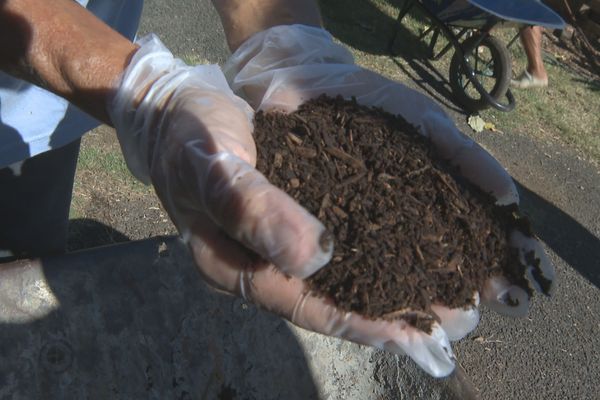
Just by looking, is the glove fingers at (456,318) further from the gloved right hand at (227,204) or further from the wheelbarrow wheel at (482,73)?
the wheelbarrow wheel at (482,73)

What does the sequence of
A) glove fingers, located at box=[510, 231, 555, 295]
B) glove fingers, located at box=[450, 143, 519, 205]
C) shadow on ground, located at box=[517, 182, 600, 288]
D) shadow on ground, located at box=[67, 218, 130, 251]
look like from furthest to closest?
shadow on ground, located at box=[517, 182, 600, 288] → shadow on ground, located at box=[67, 218, 130, 251] → glove fingers, located at box=[450, 143, 519, 205] → glove fingers, located at box=[510, 231, 555, 295]

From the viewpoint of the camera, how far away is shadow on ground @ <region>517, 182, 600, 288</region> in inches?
147

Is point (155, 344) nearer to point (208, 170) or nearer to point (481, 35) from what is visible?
point (208, 170)

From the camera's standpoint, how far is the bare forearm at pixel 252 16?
1846 mm

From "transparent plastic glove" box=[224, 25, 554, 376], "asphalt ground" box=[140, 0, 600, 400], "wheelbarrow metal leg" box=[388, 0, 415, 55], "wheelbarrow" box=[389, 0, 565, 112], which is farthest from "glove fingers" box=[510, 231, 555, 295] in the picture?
"wheelbarrow metal leg" box=[388, 0, 415, 55]

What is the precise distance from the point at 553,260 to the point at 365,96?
2418mm

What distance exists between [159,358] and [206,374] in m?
0.15

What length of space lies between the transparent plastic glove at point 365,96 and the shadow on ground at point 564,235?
2.36 m

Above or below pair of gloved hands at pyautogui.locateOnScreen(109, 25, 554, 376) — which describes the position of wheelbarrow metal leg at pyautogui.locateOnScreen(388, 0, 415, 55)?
below

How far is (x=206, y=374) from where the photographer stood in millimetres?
1858

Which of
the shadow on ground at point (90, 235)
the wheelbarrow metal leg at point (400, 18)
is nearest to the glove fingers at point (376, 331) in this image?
the shadow on ground at point (90, 235)

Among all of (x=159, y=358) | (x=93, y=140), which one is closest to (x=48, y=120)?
(x=159, y=358)

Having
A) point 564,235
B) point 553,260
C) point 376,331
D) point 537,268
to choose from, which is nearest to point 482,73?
point 564,235

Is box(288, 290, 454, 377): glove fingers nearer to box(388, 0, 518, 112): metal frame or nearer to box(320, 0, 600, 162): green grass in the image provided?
box(388, 0, 518, 112): metal frame
